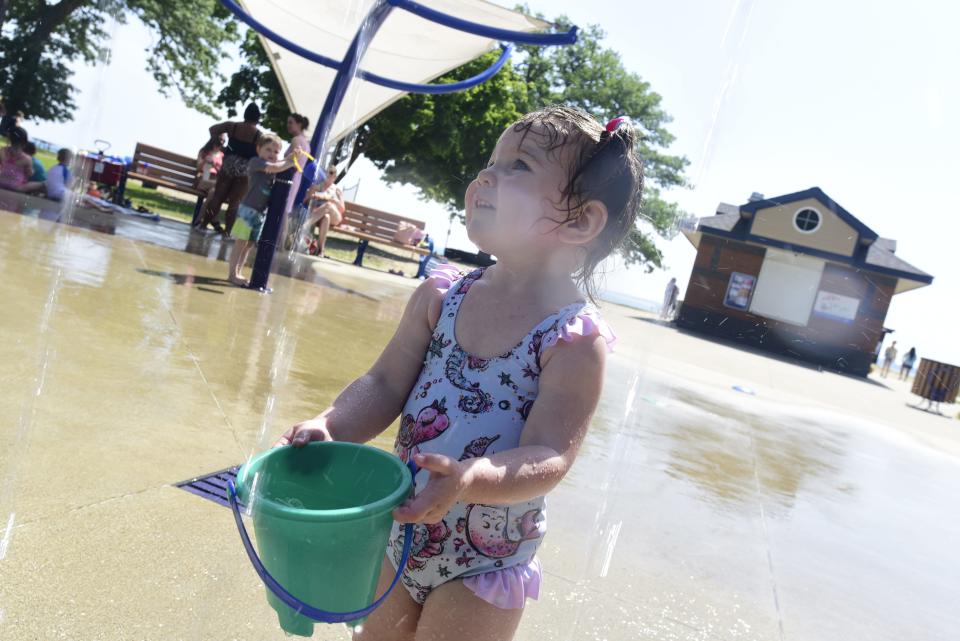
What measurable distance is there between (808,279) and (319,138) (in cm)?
1724

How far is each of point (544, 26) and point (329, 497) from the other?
8.26 metres

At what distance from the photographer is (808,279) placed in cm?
2242

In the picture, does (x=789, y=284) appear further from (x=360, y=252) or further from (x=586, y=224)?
(x=586, y=224)

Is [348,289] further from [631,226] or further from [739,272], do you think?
[739,272]

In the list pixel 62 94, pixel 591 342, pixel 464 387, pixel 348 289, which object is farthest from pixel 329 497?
pixel 62 94

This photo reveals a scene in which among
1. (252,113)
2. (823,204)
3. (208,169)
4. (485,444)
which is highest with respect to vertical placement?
(823,204)

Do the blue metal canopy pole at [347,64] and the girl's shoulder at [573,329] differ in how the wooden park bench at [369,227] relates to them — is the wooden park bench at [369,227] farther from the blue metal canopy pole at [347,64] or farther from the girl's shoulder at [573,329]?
the girl's shoulder at [573,329]

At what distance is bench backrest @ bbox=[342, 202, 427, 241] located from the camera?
500 inches

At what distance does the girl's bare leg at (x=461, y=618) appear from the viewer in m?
1.33

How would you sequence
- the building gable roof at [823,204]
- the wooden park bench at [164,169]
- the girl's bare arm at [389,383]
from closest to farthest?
the girl's bare arm at [389,383] < the wooden park bench at [164,169] < the building gable roof at [823,204]

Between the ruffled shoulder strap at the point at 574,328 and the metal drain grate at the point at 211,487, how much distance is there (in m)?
1.46

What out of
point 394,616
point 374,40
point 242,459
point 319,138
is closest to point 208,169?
point 319,138

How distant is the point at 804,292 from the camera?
72.9 feet

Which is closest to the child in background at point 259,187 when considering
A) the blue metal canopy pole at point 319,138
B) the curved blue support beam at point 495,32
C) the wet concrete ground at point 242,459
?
the blue metal canopy pole at point 319,138
